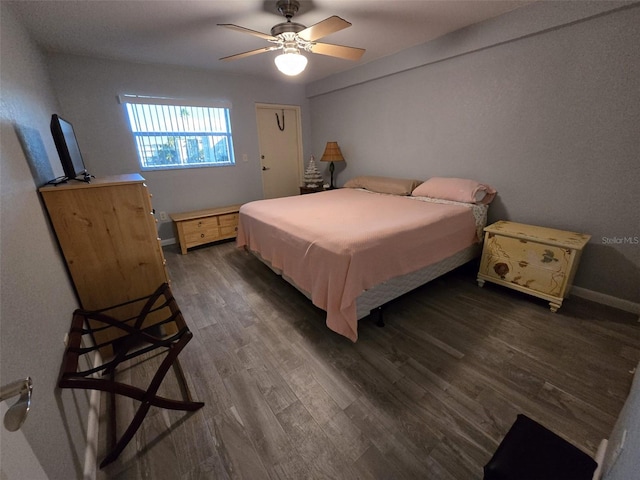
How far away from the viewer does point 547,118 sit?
2299mm

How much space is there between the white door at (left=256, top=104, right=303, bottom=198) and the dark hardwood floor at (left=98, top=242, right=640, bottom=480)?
9.66 ft

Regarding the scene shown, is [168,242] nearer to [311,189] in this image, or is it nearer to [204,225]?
[204,225]

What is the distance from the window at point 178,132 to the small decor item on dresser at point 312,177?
1.27 m

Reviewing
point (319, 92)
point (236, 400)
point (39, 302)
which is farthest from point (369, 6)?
point (236, 400)

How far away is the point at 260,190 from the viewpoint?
4617 millimetres

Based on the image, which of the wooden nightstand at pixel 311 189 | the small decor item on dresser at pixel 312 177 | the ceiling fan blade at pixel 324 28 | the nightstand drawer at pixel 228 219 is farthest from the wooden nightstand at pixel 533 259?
the nightstand drawer at pixel 228 219

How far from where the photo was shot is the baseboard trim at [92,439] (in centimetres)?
111

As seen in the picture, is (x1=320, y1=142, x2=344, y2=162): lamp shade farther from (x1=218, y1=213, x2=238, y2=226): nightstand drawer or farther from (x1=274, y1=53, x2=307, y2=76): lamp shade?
(x1=274, y1=53, x2=307, y2=76): lamp shade

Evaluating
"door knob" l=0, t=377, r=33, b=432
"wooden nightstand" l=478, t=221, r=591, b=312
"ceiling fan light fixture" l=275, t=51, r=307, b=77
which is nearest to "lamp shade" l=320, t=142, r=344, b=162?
"ceiling fan light fixture" l=275, t=51, r=307, b=77

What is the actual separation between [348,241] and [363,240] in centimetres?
11

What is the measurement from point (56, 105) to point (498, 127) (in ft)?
14.8

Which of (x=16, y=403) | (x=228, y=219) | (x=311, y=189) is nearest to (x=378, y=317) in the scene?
(x=16, y=403)

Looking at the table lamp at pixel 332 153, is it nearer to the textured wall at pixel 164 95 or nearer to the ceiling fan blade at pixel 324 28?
the textured wall at pixel 164 95

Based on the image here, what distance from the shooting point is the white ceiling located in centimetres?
199
